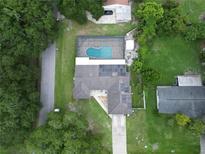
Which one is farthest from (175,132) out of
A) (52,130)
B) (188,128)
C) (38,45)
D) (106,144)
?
(38,45)

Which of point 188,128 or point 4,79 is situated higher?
point 4,79

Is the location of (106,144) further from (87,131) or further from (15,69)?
(15,69)

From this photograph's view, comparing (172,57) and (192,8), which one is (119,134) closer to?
(172,57)

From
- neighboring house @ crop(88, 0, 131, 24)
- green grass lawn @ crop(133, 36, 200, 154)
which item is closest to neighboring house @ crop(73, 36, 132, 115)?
neighboring house @ crop(88, 0, 131, 24)

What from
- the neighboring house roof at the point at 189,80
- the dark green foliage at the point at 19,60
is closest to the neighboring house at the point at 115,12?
the dark green foliage at the point at 19,60

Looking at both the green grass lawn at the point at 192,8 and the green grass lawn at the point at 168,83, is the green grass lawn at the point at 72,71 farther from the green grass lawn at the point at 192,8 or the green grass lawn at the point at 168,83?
the green grass lawn at the point at 192,8

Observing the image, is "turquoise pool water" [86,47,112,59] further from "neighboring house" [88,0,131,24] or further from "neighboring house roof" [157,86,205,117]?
"neighboring house roof" [157,86,205,117]

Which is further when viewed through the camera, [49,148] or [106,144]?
[106,144]
